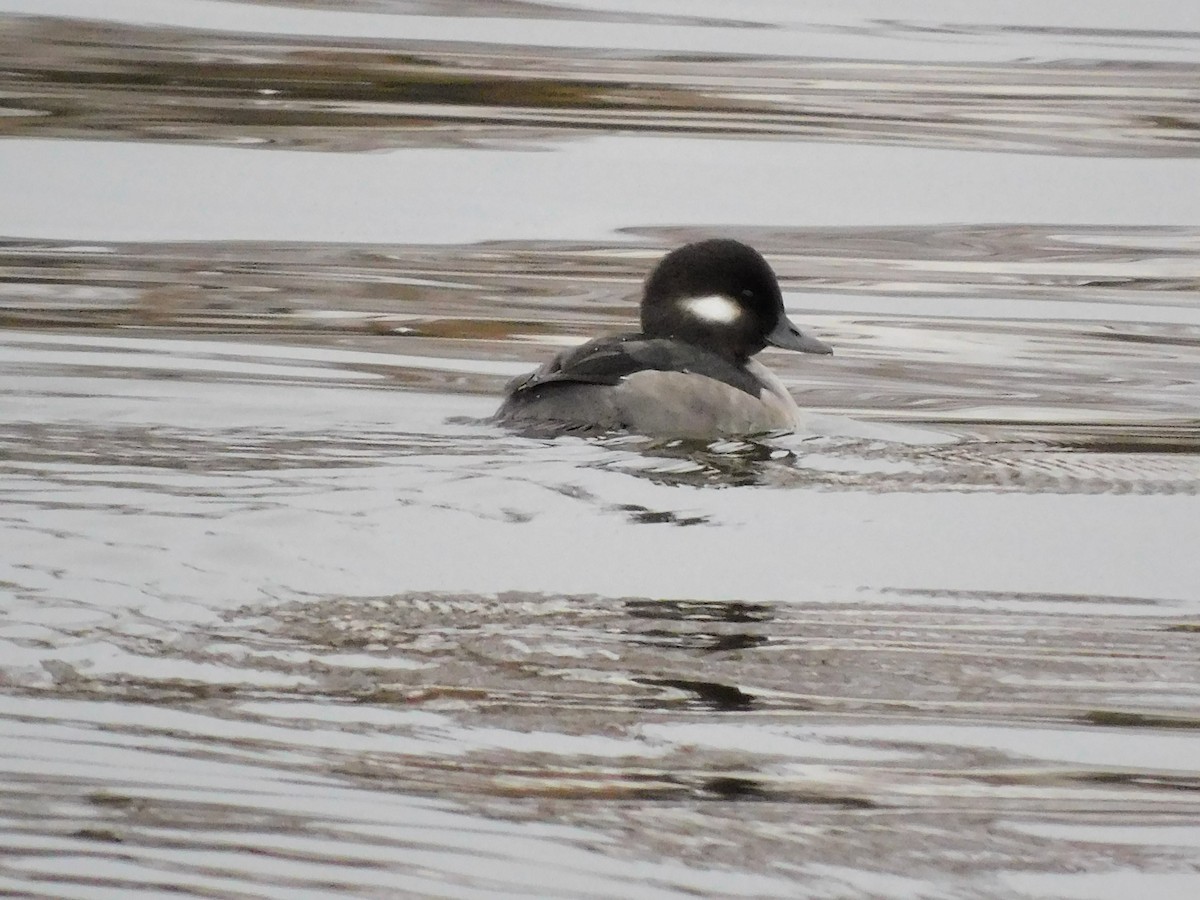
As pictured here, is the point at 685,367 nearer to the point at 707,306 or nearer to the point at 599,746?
the point at 707,306

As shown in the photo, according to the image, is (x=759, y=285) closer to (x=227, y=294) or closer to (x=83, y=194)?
(x=227, y=294)

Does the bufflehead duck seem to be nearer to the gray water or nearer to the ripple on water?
the gray water

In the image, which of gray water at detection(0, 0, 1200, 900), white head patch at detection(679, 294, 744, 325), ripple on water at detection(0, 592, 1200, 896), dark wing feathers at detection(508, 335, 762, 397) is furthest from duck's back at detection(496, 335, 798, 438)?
ripple on water at detection(0, 592, 1200, 896)

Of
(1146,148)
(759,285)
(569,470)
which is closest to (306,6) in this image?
(1146,148)

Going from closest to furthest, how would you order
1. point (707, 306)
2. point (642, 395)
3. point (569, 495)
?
point (569, 495)
point (642, 395)
point (707, 306)

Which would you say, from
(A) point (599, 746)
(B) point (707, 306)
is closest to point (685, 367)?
(B) point (707, 306)

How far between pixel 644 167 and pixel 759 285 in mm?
4783

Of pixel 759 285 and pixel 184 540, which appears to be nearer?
pixel 184 540

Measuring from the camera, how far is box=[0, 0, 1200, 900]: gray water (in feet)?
13.6

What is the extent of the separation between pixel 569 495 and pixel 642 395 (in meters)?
0.89

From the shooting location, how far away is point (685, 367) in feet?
25.0

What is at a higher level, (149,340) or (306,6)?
(306,6)

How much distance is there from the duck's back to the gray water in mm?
133

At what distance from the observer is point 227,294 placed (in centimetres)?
988
